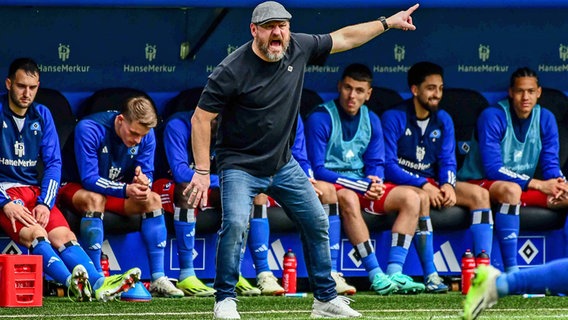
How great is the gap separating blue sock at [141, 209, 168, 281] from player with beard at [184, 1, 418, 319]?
7.68 feet

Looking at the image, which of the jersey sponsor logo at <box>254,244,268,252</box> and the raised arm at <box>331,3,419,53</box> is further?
the jersey sponsor logo at <box>254,244,268,252</box>

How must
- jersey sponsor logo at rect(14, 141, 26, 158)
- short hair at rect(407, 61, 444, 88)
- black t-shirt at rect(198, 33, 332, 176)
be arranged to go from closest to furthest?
black t-shirt at rect(198, 33, 332, 176)
jersey sponsor logo at rect(14, 141, 26, 158)
short hair at rect(407, 61, 444, 88)

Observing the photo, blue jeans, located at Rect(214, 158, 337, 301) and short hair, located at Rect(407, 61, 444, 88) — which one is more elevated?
short hair, located at Rect(407, 61, 444, 88)

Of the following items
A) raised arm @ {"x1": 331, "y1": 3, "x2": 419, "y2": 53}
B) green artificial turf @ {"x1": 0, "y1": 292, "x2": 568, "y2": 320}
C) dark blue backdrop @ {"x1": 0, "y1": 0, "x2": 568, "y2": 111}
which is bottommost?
green artificial turf @ {"x1": 0, "y1": 292, "x2": 568, "y2": 320}

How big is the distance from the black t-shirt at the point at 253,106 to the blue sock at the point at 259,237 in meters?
2.43

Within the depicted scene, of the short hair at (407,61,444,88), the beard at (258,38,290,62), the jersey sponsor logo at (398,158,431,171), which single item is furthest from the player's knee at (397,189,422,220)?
the beard at (258,38,290,62)

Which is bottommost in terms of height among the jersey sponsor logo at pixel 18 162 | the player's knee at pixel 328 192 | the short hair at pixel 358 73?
the player's knee at pixel 328 192

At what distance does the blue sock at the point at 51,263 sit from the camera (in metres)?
9.11

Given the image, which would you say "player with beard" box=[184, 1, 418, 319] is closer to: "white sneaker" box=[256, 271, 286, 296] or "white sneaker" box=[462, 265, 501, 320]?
"white sneaker" box=[462, 265, 501, 320]

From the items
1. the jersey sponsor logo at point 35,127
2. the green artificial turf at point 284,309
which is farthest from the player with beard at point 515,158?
the jersey sponsor logo at point 35,127

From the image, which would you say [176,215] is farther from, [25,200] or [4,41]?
[4,41]

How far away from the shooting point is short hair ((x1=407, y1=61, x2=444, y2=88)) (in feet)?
35.4

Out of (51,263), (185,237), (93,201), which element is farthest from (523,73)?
(51,263)

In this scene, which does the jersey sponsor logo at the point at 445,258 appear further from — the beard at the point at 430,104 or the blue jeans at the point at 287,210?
the blue jeans at the point at 287,210
